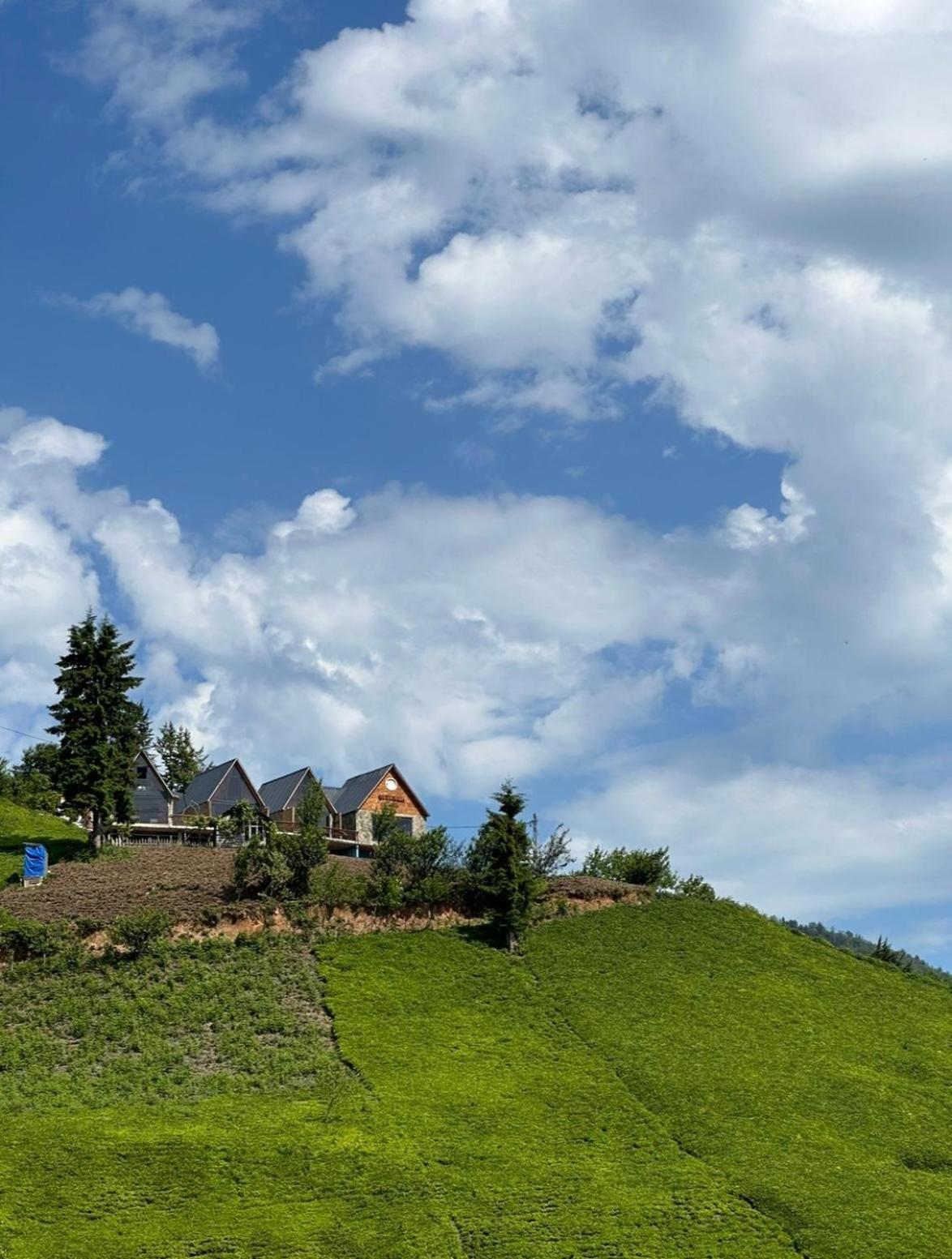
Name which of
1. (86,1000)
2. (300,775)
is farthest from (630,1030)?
(300,775)

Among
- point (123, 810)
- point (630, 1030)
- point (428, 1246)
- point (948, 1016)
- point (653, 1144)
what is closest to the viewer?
point (428, 1246)

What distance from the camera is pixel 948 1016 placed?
196ft

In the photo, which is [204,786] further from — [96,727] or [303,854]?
[303,854]

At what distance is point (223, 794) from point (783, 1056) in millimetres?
53893

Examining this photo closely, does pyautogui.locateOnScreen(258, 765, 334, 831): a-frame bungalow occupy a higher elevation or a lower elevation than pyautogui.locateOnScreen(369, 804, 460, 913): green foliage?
higher

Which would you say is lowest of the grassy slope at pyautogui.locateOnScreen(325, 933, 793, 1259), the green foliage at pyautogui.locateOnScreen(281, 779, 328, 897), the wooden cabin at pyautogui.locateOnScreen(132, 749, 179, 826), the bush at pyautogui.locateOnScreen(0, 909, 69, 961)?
the grassy slope at pyautogui.locateOnScreen(325, 933, 793, 1259)

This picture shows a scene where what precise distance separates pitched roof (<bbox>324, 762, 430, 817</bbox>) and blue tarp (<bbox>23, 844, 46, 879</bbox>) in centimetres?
3277

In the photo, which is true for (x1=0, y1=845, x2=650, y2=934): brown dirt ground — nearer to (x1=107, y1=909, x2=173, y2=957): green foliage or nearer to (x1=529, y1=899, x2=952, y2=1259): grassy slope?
(x1=107, y1=909, x2=173, y2=957): green foliage

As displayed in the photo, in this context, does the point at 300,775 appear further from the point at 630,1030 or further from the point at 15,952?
the point at 630,1030

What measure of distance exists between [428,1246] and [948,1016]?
113 ft

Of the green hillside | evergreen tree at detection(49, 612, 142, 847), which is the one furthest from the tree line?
the green hillside

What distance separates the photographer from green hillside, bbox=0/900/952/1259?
35531 mm

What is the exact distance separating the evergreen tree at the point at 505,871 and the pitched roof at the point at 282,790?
3386cm

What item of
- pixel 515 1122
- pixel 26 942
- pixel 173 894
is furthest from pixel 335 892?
pixel 515 1122
